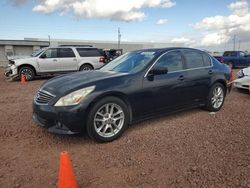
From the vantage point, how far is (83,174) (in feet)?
10.1

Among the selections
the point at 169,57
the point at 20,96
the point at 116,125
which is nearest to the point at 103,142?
the point at 116,125

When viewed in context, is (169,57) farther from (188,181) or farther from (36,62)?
(36,62)

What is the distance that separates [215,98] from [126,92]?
2.71 meters

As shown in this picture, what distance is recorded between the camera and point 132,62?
485 centimetres

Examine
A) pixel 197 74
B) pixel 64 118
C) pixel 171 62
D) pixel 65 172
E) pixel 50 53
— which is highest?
pixel 50 53

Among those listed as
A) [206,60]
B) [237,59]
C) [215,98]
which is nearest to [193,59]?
[206,60]

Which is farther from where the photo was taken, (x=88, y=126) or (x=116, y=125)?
(x=116, y=125)

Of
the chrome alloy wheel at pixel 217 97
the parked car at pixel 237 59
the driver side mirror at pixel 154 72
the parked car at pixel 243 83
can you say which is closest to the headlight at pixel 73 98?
the driver side mirror at pixel 154 72

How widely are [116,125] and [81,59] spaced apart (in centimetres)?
957

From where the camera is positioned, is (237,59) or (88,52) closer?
(88,52)

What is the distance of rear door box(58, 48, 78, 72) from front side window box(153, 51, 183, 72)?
8812mm

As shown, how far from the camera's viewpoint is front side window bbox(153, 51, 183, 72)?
15.5ft

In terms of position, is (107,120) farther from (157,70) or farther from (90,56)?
(90,56)

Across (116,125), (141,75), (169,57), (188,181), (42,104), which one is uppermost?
(169,57)
